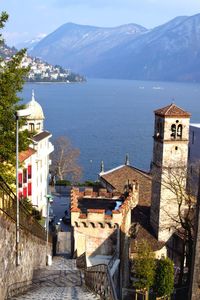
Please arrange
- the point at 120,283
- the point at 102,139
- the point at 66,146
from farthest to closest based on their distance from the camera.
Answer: the point at 102,139, the point at 66,146, the point at 120,283

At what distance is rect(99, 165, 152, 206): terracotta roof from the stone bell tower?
5.05 m

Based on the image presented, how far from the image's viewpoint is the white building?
3725 cm

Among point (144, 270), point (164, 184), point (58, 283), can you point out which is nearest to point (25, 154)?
point (164, 184)

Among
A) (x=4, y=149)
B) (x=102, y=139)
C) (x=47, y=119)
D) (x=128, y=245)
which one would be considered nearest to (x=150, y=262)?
(x=128, y=245)

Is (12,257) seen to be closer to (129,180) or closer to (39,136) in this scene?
(129,180)

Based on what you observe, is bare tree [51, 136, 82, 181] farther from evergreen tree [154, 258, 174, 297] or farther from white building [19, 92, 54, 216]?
evergreen tree [154, 258, 174, 297]

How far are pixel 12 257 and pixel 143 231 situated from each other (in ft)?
70.6

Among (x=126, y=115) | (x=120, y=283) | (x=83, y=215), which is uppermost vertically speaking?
(x=126, y=115)

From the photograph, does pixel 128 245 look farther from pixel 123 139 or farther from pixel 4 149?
pixel 123 139

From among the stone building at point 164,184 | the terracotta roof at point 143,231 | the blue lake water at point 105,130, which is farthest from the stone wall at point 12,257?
the blue lake water at point 105,130

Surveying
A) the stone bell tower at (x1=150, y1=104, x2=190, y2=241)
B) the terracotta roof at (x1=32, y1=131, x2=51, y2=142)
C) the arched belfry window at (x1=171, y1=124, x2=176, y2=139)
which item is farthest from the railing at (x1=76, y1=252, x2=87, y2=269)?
the terracotta roof at (x1=32, y1=131, x2=51, y2=142)

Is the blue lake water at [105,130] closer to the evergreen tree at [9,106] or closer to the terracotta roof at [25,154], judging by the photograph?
the terracotta roof at [25,154]

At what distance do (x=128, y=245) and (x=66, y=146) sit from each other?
41.2m

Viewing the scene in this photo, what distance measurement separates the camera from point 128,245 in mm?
30812
